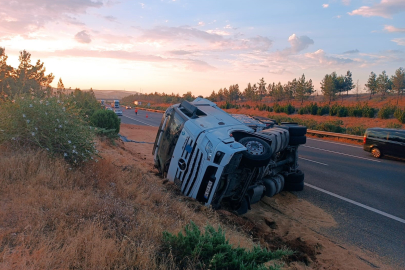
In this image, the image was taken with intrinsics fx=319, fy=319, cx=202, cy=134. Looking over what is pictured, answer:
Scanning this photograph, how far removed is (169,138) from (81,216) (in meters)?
3.74

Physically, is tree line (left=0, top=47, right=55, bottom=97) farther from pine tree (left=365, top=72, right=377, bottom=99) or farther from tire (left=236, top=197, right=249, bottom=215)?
pine tree (left=365, top=72, right=377, bottom=99)

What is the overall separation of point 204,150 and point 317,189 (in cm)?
531

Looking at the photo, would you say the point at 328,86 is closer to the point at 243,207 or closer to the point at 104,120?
the point at 104,120

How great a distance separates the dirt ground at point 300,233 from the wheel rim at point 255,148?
1413 millimetres

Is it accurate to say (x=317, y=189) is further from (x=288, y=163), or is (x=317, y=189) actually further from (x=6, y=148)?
(x=6, y=148)

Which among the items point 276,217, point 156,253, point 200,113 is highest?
point 200,113

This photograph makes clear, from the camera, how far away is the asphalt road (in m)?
6.58

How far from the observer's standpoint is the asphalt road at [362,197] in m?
6.58

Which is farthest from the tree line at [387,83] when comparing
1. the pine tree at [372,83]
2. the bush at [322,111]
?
the bush at [322,111]

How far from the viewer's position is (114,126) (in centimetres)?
1570

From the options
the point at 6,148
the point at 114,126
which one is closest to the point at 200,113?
the point at 6,148

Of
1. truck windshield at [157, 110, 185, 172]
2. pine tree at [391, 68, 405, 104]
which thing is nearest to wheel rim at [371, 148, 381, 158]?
truck windshield at [157, 110, 185, 172]

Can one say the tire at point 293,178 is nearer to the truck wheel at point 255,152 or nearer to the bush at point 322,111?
the truck wheel at point 255,152

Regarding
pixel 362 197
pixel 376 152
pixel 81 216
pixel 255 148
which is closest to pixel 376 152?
pixel 376 152
